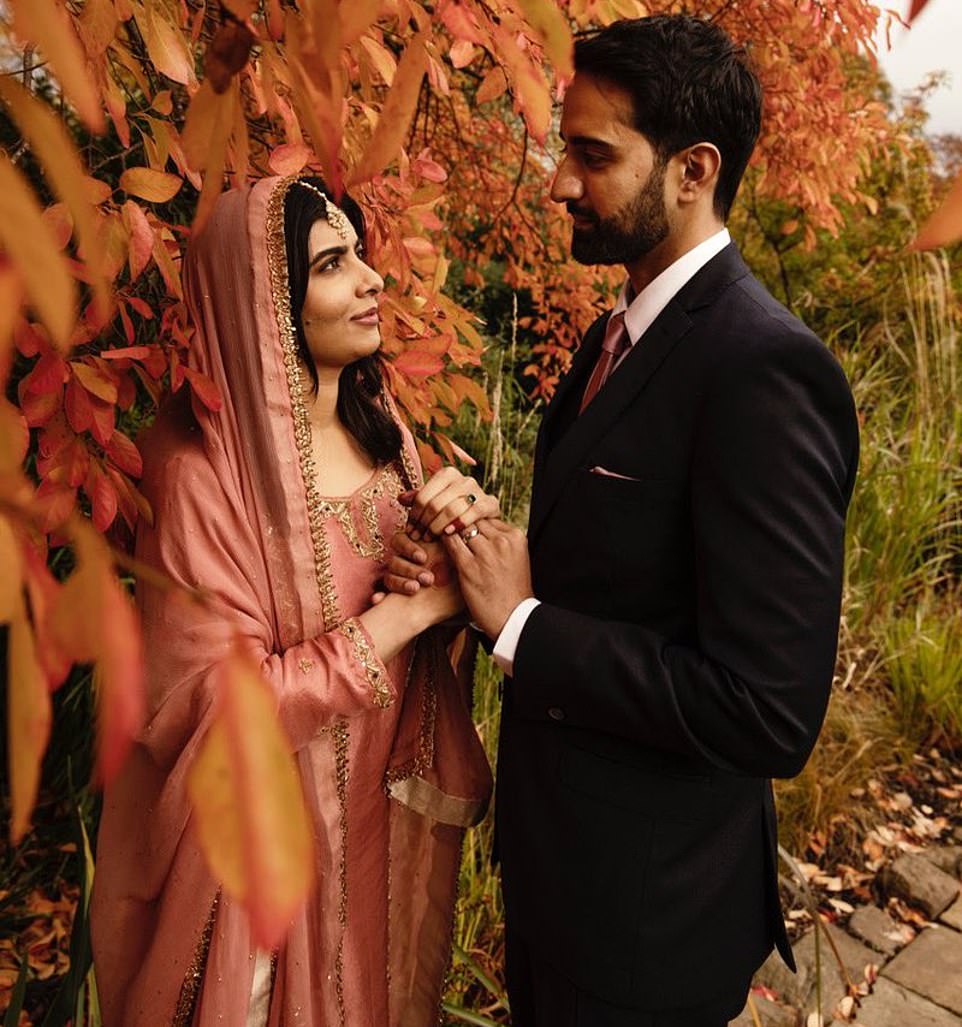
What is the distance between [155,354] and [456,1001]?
192 cm

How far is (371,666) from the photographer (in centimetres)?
154

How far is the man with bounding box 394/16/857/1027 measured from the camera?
4.18 ft

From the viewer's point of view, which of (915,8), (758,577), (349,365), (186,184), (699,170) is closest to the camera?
(915,8)

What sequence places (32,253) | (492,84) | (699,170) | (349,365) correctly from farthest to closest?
1. (492,84)
2. (349,365)
3. (699,170)
4. (32,253)

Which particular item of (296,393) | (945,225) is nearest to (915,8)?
A: (945,225)

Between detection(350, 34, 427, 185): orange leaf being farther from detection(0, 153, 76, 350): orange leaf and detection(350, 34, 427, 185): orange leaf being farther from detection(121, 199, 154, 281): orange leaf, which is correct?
detection(121, 199, 154, 281): orange leaf

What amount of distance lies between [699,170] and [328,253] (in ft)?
2.26

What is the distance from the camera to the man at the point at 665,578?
4.18 feet

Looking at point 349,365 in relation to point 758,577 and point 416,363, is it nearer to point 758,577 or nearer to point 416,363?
point 416,363

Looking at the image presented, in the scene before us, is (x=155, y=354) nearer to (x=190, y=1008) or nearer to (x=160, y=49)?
(x=160, y=49)

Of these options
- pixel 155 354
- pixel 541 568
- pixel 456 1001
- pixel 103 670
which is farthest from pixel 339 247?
pixel 456 1001

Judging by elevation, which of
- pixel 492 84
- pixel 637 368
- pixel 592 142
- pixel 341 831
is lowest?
pixel 341 831

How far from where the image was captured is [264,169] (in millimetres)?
2182

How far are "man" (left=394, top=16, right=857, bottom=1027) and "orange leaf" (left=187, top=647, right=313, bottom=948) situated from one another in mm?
902
